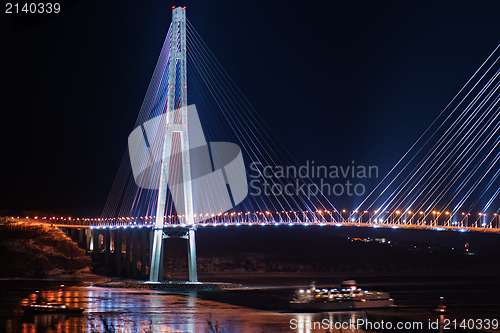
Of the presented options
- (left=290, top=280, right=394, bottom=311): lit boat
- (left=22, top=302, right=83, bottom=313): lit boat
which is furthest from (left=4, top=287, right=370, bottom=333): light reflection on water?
(left=290, top=280, right=394, bottom=311): lit boat

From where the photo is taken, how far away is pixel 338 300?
132 ft

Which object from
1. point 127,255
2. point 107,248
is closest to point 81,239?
point 107,248

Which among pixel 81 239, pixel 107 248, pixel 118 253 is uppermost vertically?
pixel 81 239

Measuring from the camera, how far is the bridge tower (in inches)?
1991

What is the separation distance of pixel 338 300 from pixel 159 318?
10.4 meters

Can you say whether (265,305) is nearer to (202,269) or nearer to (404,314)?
(404,314)

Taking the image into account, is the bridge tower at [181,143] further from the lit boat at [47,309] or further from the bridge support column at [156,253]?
the lit boat at [47,309]

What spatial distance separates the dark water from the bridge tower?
13.5 ft

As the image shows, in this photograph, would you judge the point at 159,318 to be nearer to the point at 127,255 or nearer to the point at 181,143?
the point at 181,143

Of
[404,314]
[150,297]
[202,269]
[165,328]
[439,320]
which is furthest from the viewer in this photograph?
[202,269]

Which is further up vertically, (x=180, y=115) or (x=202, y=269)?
(x=180, y=115)

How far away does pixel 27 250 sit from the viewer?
68.6 m

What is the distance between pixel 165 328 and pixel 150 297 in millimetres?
15775

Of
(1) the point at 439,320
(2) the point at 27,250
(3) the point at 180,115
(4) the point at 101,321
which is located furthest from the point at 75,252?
(1) the point at 439,320
